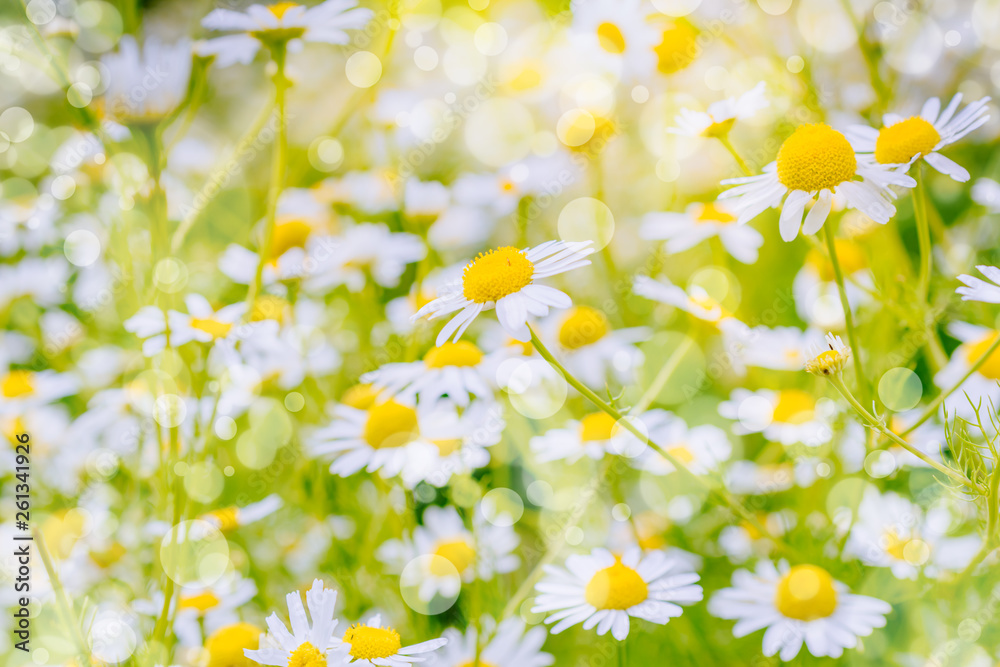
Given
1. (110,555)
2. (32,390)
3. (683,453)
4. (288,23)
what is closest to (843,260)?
(683,453)

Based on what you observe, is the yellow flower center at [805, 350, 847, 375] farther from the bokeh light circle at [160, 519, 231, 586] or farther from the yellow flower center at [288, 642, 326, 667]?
the bokeh light circle at [160, 519, 231, 586]

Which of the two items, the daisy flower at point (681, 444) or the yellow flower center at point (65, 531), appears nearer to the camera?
the daisy flower at point (681, 444)

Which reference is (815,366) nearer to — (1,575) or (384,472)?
(384,472)

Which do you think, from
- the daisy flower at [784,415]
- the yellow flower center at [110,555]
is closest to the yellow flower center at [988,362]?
the daisy flower at [784,415]

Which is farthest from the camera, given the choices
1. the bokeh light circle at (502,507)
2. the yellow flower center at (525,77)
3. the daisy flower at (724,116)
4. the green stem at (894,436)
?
the yellow flower center at (525,77)

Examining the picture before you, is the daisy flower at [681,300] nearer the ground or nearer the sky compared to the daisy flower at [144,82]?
nearer the ground

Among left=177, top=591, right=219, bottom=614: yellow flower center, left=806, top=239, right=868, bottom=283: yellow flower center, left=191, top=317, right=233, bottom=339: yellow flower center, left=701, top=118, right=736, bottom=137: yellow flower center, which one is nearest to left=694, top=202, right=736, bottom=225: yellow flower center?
left=806, top=239, right=868, bottom=283: yellow flower center

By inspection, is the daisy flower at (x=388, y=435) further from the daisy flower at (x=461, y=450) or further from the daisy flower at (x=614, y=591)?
the daisy flower at (x=614, y=591)

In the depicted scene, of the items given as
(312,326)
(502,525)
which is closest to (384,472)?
(502,525)
